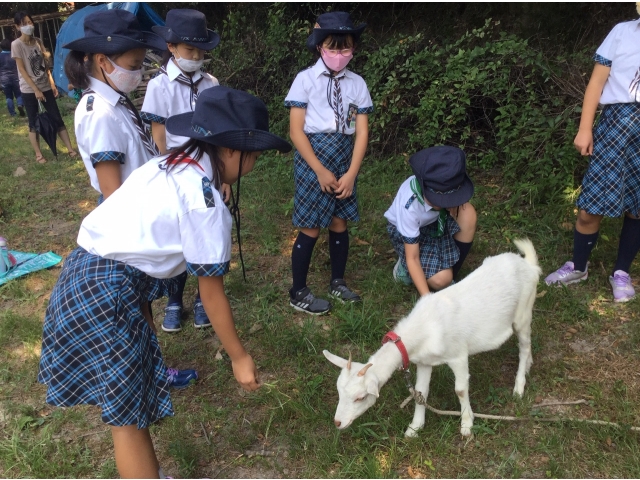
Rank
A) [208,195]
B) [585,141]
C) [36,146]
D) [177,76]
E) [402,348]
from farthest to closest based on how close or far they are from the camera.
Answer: [36,146] < [585,141] < [177,76] < [402,348] < [208,195]

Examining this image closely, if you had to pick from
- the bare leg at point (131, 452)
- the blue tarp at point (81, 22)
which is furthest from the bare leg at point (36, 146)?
the bare leg at point (131, 452)

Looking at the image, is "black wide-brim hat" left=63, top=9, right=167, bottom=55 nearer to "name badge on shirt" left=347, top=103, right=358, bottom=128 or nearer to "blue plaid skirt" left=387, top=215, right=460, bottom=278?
"name badge on shirt" left=347, top=103, right=358, bottom=128

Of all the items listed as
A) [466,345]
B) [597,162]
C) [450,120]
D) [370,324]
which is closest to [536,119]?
[450,120]

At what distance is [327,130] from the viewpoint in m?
3.55

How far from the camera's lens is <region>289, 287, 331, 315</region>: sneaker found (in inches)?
151

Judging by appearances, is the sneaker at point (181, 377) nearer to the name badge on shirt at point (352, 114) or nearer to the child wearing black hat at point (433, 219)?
the child wearing black hat at point (433, 219)

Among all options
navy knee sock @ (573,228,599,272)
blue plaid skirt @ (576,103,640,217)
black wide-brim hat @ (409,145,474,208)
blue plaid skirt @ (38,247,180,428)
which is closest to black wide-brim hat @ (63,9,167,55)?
blue plaid skirt @ (38,247,180,428)

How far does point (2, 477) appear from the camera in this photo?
2.73 m

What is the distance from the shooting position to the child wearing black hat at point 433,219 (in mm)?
3275

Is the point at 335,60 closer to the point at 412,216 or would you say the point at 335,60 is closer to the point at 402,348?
the point at 412,216

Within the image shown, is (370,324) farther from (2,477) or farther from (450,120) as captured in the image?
(450,120)

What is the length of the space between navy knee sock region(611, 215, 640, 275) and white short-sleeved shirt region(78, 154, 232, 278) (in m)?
3.00

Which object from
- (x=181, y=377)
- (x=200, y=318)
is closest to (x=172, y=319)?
(x=200, y=318)

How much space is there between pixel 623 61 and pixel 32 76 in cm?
824
